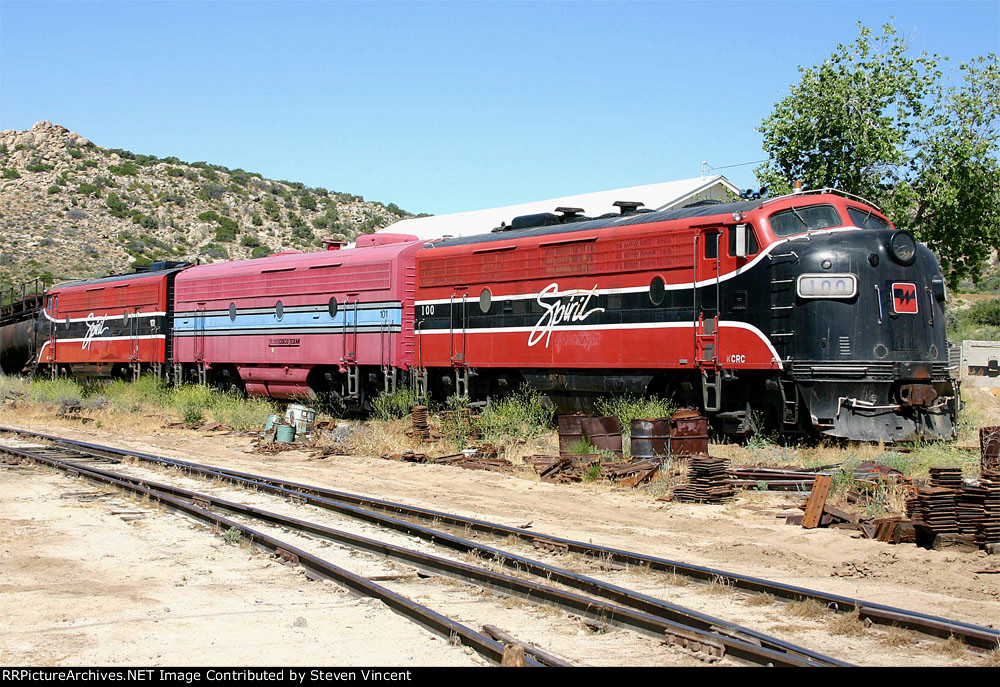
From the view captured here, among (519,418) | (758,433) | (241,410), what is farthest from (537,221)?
(241,410)

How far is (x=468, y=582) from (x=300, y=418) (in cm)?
1359

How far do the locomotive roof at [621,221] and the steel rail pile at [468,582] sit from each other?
847 cm

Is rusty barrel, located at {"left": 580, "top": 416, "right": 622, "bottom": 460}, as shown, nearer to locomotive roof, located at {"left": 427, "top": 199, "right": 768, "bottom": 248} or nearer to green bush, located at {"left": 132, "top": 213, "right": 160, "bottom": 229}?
locomotive roof, located at {"left": 427, "top": 199, "right": 768, "bottom": 248}

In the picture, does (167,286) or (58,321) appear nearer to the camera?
(167,286)

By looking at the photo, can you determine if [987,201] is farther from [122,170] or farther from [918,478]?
[122,170]

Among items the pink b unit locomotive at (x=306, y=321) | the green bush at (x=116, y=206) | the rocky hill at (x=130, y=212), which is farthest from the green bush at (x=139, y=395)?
the green bush at (x=116, y=206)

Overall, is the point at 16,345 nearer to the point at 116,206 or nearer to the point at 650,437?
the point at 650,437

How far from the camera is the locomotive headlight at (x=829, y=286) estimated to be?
13969mm

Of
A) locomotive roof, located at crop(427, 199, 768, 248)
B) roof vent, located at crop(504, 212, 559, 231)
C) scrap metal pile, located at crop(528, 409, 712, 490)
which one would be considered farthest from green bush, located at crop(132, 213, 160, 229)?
scrap metal pile, located at crop(528, 409, 712, 490)

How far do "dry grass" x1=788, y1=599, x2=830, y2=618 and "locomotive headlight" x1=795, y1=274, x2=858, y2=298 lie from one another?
25.5ft

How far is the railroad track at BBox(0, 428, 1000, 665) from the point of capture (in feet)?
20.0

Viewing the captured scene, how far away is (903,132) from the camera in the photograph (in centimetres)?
2620

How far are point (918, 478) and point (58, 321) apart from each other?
103ft
